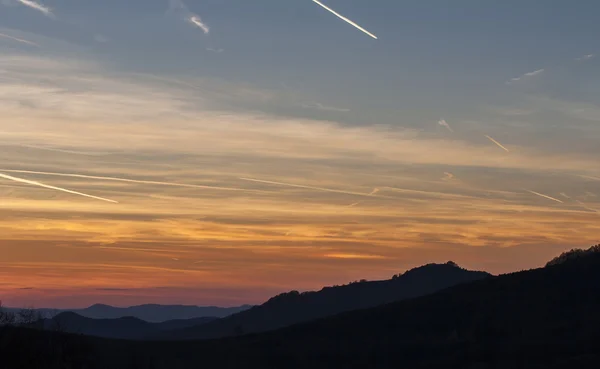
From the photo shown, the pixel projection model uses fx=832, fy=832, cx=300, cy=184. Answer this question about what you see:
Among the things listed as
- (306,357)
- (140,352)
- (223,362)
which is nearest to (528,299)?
(306,357)

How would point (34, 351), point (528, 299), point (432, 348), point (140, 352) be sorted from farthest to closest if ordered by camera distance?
point (528, 299)
point (432, 348)
point (140, 352)
point (34, 351)

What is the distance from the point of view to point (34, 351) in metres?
58.0

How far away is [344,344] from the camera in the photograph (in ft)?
397

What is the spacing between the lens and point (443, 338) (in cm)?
12262

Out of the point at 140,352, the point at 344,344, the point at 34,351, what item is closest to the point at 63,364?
the point at 34,351

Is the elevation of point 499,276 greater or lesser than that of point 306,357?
greater

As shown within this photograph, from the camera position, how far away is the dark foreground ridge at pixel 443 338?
10544 cm

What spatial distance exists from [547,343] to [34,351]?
74501mm

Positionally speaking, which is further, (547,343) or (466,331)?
(466,331)

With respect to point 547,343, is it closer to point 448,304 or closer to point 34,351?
point 448,304

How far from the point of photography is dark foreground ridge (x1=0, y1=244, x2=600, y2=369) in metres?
105

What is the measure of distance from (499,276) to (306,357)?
57.2 meters

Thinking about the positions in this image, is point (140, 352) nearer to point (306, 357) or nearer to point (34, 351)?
point (306, 357)

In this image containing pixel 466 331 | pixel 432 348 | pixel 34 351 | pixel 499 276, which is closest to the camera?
pixel 34 351
